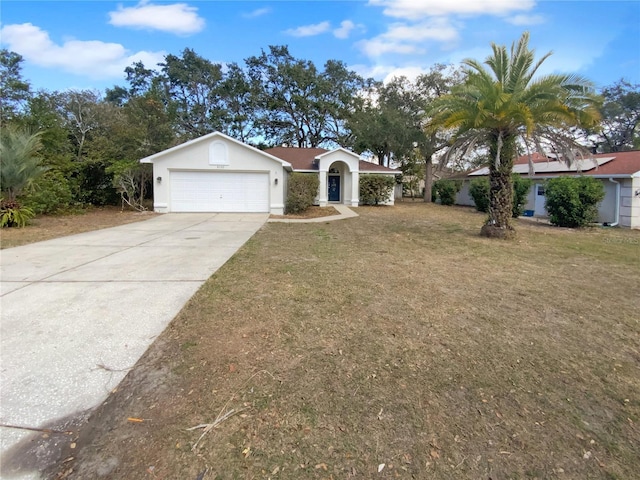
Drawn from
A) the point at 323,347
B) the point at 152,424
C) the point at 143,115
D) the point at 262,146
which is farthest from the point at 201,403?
the point at 262,146

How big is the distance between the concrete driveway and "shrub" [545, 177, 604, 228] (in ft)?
43.7

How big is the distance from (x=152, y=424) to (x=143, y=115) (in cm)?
2221

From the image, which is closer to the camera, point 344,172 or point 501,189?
point 501,189

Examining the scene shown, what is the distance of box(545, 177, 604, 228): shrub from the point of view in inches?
568

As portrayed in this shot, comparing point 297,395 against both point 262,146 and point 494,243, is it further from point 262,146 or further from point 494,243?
point 262,146

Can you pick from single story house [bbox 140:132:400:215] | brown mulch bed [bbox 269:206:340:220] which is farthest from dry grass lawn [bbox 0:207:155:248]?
brown mulch bed [bbox 269:206:340:220]

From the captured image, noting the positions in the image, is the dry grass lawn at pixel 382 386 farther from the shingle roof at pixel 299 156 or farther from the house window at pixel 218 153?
the shingle roof at pixel 299 156

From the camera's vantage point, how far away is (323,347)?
3559 mm

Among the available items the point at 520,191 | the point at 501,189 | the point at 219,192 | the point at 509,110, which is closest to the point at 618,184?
the point at 520,191

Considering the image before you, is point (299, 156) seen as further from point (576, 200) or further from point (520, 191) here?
point (576, 200)

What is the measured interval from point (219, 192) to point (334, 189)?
9.71 m

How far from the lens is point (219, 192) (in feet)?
59.5

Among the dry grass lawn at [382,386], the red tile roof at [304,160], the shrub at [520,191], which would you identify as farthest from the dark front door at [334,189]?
the dry grass lawn at [382,386]

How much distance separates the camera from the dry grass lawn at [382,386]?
2186mm
